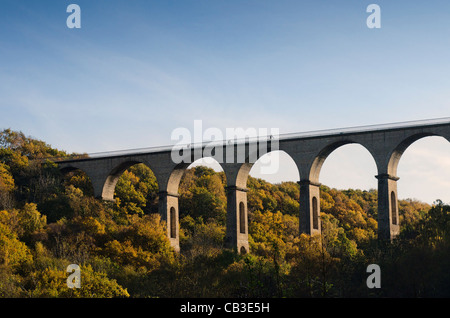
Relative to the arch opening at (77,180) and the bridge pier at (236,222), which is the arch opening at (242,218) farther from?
the arch opening at (77,180)

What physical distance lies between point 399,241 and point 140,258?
681 inches

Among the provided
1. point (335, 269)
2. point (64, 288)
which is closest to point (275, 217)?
point (335, 269)

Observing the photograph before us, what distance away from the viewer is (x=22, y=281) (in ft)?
134

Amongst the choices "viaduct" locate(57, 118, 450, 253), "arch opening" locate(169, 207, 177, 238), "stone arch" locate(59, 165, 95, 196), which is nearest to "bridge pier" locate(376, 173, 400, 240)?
"viaduct" locate(57, 118, 450, 253)

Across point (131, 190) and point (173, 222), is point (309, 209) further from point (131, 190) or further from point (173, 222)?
point (131, 190)

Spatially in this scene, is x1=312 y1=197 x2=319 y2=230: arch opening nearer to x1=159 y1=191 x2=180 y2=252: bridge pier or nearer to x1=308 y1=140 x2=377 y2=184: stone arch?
x1=308 y1=140 x2=377 y2=184: stone arch

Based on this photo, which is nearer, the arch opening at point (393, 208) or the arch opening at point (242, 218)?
the arch opening at point (393, 208)

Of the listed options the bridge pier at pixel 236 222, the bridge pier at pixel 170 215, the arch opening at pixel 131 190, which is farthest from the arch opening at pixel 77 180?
the bridge pier at pixel 236 222

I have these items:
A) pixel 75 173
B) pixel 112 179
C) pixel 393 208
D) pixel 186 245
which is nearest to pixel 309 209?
pixel 393 208

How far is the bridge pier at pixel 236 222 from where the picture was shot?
50.6 metres

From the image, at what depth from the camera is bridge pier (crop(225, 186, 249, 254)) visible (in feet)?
166

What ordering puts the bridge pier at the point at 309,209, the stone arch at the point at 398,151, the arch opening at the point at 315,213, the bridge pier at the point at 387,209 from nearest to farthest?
the bridge pier at the point at 387,209
the stone arch at the point at 398,151
the bridge pier at the point at 309,209
the arch opening at the point at 315,213

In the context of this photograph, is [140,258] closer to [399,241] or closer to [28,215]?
[28,215]
